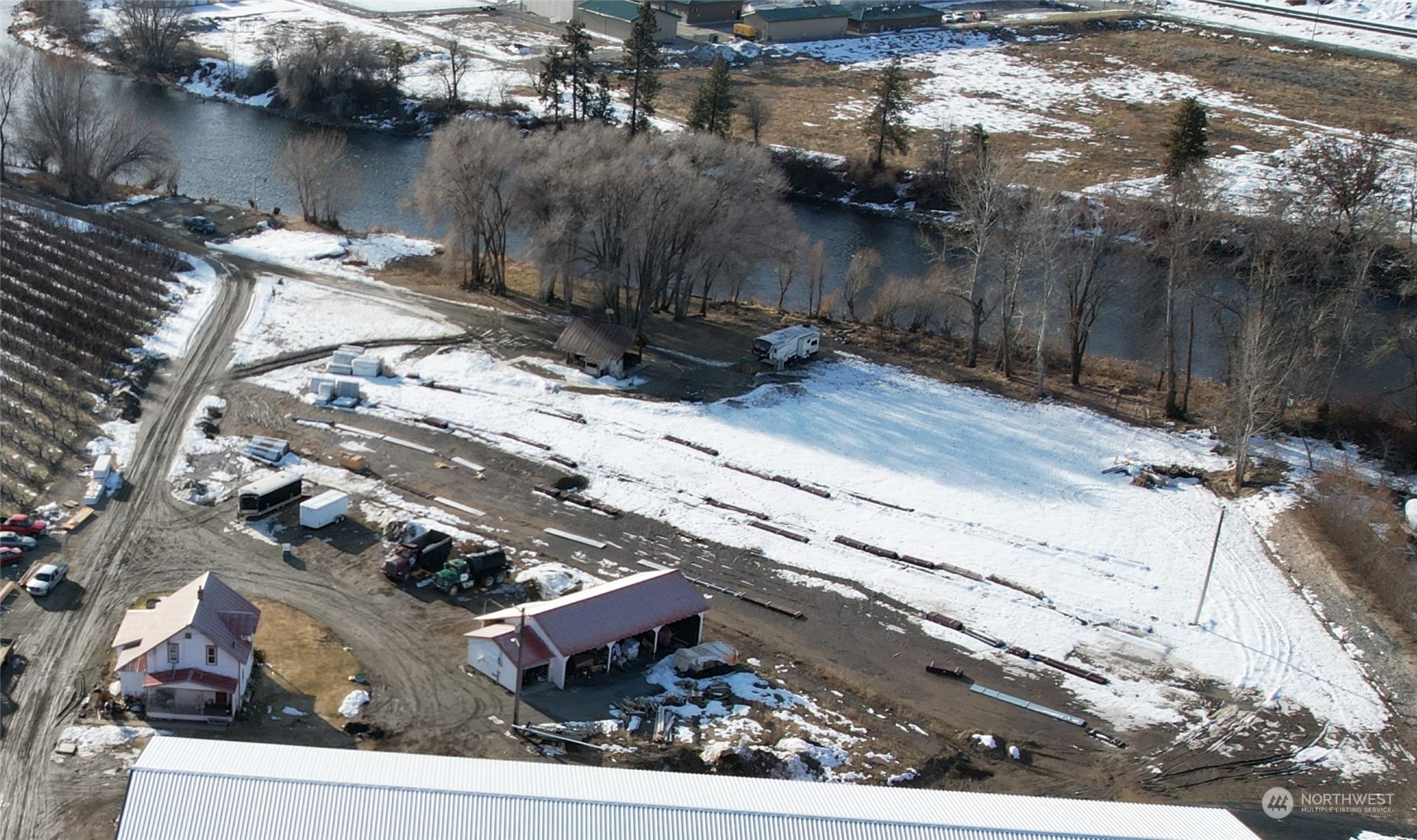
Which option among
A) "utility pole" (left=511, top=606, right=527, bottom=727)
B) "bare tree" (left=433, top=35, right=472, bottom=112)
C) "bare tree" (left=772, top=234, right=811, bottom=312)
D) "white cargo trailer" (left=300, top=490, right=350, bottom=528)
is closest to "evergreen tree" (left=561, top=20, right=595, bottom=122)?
"bare tree" (left=433, top=35, right=472, bottom=112)

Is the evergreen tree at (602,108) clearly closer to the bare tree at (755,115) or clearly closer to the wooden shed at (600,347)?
the bare tree at (755,115)

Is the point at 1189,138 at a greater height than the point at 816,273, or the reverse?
the point at 1189,138

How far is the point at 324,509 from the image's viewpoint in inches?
1528

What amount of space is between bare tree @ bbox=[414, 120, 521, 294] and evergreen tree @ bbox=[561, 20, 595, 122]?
83.4 feet

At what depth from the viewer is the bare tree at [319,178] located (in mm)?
68125

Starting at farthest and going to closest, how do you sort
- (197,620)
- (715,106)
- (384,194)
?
(715,106)
(384,194)
(197,620)

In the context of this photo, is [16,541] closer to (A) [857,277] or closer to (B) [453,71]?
(A) [857,277]

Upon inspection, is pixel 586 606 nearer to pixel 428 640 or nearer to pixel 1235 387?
pixel 428 640

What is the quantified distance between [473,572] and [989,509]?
18.3 m

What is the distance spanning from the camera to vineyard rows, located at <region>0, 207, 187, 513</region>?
42.4m

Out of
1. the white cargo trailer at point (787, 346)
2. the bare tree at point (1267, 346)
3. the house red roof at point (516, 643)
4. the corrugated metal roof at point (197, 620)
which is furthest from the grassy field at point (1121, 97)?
the corrugated metal roof at point (197, 620)

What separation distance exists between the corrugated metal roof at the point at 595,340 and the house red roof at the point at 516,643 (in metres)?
20.6

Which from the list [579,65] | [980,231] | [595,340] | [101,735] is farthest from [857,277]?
[101,735]

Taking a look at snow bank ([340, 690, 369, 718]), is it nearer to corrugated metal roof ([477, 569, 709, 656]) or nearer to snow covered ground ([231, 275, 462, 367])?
corrugated metal roof ([477, 569, 709, 656])
